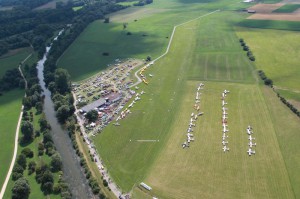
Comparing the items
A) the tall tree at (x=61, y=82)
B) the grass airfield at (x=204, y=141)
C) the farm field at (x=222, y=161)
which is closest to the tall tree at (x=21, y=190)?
the grass airfield at (x=204, y=141)

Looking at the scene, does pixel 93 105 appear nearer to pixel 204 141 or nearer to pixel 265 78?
pixel 204 141

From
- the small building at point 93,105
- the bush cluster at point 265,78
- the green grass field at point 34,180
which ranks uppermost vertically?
the bush cluster at point 265,78

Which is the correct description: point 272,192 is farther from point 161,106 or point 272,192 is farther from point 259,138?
point 161,106

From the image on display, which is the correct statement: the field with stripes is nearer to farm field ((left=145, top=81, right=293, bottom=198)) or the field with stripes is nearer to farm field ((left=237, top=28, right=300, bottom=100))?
farm field ((left=145, top=81, right=293, bottom=198))

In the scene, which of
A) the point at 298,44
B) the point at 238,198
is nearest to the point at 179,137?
the point at 238,198

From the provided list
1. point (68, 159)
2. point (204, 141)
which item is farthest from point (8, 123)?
point (204, 141)

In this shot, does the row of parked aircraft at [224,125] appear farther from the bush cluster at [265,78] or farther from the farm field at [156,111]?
the bush cluster at [265,78]
